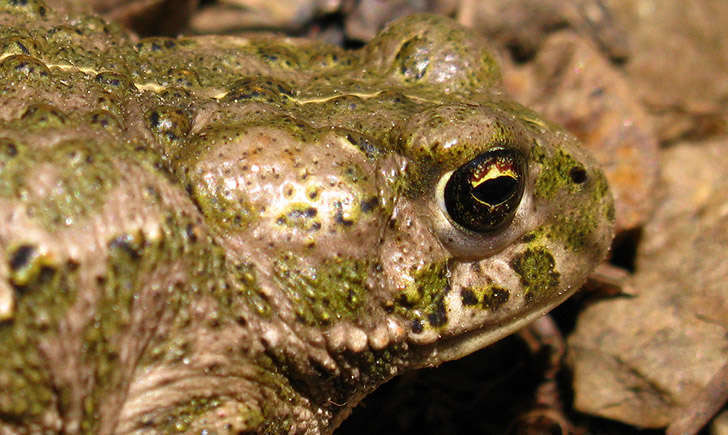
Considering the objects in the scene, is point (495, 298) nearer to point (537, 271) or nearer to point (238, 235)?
point (537, 271)

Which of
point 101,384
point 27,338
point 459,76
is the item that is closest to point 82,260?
point 27,338

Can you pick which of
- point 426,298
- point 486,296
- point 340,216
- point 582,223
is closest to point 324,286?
point 340,216

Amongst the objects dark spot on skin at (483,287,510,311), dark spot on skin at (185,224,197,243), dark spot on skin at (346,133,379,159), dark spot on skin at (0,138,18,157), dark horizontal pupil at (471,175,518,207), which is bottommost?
dark spot on skin at (483,287,510,311)

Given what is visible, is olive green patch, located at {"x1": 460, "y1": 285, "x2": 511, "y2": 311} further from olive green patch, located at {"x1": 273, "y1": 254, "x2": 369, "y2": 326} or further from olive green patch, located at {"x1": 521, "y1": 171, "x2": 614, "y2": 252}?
olive green patch, located at {"x1": 273, "y1": 254, "x2": 369, "y2": 326}

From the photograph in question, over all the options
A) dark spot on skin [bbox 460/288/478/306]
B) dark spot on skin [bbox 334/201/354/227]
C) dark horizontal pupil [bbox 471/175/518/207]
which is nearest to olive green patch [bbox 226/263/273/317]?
dark spot on skin [bbox 334/201/354/227]

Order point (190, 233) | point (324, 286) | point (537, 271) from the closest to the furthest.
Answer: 1. point (190, 233)
2. point (324, 286)
3. point (537, 271)

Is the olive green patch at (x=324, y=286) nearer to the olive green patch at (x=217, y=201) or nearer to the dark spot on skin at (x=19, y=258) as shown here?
the olive green patch at (x=217, y=201)
